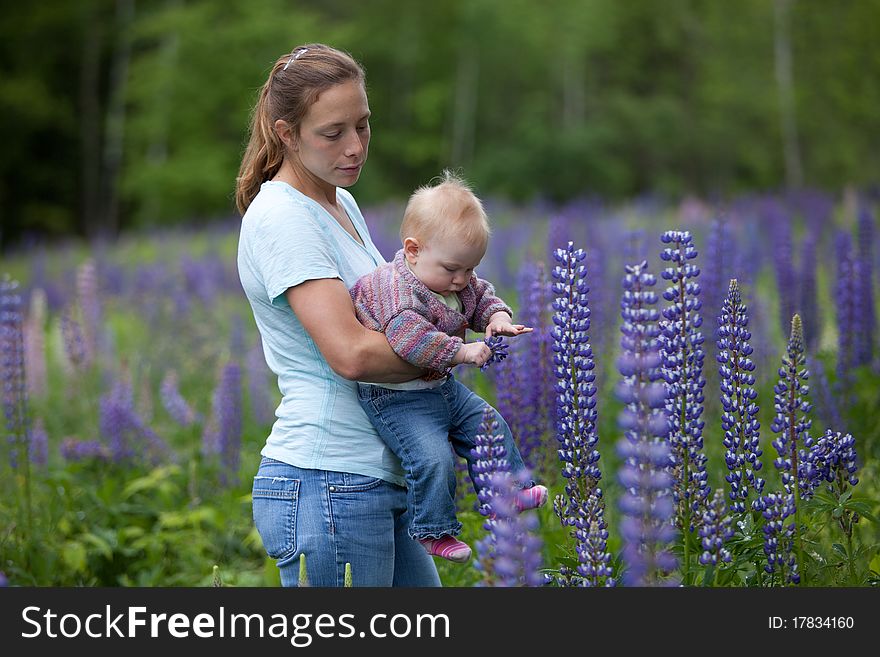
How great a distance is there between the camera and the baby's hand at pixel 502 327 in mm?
2744

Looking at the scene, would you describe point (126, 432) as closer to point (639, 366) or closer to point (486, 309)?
point (486, 309)

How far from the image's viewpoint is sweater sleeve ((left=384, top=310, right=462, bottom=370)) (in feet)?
8.95

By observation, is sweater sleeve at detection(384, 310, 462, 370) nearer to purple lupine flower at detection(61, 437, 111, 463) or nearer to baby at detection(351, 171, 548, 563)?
baby at detection(351, 171, 548, 563)

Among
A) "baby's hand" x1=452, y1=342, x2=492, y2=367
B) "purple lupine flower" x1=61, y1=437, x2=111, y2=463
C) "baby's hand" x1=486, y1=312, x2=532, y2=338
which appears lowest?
"purple lupine flower" x1=61, y1=437, x2=111, y2=463

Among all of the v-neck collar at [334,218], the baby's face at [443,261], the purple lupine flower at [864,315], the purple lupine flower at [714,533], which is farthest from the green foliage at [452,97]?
the purple lupine flower at [714,533]

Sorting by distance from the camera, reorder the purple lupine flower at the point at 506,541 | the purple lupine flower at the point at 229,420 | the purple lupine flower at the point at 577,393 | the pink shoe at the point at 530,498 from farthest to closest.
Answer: the purple lupine flower at the point at 229,420 → the purple lupine flower at the point at 577,393 → the pink shoe at the point at 530,498 → the purple lupine flower at the point at 506,541

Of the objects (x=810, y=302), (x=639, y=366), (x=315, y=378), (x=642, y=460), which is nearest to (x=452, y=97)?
(x=810, y=302)

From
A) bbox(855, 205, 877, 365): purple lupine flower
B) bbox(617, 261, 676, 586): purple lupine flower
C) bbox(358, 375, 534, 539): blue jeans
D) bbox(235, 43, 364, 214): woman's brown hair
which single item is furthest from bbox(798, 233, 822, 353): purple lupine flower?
bbox(617, 261, 676, 586): purple lupine flower

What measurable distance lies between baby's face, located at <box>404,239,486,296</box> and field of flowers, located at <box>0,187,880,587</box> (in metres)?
0.25

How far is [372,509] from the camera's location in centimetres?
296

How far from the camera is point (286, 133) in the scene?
304 centimetres

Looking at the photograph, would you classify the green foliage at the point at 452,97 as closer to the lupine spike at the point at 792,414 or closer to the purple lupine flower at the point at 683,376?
the lupine spike at the point at 792,414

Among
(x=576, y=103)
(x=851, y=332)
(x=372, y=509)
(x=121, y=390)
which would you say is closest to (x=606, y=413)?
(x=851, y=332)

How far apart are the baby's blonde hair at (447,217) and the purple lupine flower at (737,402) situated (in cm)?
76
